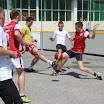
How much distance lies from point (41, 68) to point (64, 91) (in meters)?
3.28

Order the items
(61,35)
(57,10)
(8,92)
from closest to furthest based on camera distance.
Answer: (8,92), (61,35), (57,10)

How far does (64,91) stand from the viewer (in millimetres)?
5738

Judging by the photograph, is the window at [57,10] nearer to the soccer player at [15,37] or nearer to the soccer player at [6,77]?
the soccer player at [15,37]

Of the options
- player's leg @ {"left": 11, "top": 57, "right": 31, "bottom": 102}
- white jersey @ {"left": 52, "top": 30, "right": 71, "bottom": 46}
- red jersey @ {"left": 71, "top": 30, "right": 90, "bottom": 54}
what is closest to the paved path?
player's leg @ {"left": 11, "top": 57, "right": 31, "bottom": 102}

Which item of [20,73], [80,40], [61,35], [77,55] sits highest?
[61,35]

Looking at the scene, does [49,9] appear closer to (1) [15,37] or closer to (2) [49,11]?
(2) [49,11]

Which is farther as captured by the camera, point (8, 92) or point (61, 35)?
point (61, 35)

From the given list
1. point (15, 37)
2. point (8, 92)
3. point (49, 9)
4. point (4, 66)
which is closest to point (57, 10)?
point (49, 9)

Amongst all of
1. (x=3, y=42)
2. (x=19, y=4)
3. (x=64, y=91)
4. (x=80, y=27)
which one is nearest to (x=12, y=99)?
(x=3, y=42)

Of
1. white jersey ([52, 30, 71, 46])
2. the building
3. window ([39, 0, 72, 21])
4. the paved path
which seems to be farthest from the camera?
window ([39, 0, 72, 21])

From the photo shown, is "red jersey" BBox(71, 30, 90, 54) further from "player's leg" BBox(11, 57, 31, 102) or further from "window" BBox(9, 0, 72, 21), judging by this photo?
"window" BBox(9, 0, 72, 21)

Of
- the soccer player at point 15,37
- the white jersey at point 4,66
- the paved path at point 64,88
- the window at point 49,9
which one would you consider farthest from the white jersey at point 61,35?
the window at point 49,9

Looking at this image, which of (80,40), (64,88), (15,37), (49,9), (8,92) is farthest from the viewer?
(49,9)

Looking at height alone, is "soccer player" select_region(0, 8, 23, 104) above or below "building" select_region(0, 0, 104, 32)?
below
